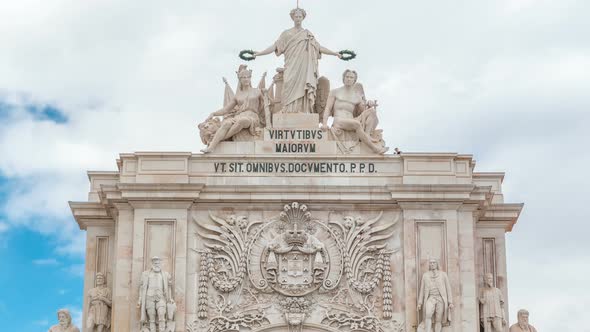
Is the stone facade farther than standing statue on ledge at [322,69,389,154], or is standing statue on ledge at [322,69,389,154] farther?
standing statue on ledge at [322,69,389,154]

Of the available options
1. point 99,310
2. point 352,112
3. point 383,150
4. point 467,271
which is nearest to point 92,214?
point 99,310

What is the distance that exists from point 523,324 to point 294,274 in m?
5.57

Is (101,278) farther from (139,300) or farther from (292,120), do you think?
(292,120)

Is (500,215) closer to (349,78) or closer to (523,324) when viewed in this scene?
(523,324)

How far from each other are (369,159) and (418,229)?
2.05 metres

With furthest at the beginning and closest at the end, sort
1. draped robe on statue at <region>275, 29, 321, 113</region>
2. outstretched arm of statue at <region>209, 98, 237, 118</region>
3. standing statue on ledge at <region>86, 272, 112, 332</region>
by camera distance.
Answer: draped robe on statue at <region>275, 29, 321, 113</region> → outstretched arm of statue at <region>209, 98, 237, 118</region> → standing statue on ledge at <region>86, 272, 112, 332</region>

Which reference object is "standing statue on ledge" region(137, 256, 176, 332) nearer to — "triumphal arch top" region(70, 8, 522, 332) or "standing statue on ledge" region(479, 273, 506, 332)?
"triumphal arch top" region(70, 8, 522, 332)

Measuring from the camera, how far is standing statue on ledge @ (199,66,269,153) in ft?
126

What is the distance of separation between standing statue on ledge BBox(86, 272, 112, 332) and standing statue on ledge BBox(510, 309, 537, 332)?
9.38 meters

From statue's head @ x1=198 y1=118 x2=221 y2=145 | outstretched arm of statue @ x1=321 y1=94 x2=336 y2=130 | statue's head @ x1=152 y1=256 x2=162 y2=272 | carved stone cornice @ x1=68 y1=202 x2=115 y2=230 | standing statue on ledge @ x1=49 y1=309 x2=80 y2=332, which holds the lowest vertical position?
standing statue on ledge @ x1=49 y1=309 x2=80 y2=332

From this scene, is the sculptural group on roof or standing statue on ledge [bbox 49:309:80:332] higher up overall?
the sculptural group on roof

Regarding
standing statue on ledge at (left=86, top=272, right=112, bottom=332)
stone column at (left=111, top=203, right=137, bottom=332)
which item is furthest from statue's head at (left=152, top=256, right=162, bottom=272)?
standing statue on ledge at (left=86, top=272, right=112, bottom=332)

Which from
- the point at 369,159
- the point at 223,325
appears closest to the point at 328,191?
the point at 369,159

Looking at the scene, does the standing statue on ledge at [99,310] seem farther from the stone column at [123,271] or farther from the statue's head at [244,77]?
the statue's head at [244,77]
